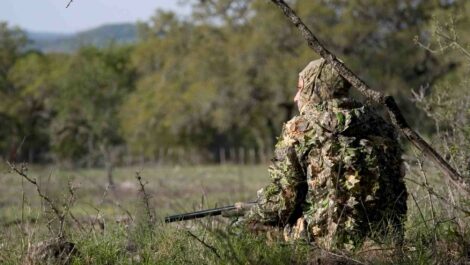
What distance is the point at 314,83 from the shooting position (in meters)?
6.01

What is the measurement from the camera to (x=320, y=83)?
6.00 metres

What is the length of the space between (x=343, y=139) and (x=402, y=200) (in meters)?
0.72

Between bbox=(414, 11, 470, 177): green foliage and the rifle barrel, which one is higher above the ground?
bbox=(414, 11, 470, 177): green foliage

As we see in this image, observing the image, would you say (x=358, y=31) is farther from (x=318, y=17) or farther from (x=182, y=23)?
(x=182, y=23)

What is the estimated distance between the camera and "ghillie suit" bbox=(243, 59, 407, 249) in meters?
5.77

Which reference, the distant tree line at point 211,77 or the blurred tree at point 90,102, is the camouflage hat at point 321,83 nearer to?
the distant tree line at point 211,77

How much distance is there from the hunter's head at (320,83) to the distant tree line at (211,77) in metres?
31.4

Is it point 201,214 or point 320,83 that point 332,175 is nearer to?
point 320,83

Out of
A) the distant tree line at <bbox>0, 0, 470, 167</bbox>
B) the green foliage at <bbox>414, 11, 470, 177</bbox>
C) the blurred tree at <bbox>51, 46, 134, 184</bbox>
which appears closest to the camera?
the green foliage at <bbox>414, 11, 470, 177</bbox>

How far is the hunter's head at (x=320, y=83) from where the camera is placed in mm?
5977

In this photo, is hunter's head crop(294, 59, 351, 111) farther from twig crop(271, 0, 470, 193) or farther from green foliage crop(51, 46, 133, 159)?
green foliage crop(51, 46, 133, 159)

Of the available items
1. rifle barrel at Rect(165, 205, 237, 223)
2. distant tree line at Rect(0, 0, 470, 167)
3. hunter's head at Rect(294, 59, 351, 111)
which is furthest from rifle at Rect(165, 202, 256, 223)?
distant tree line at Rect(0, 0, 470, 167)

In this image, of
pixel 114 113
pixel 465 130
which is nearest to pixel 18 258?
pixel 465 130

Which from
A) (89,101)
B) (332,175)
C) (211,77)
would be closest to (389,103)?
(332,175)
